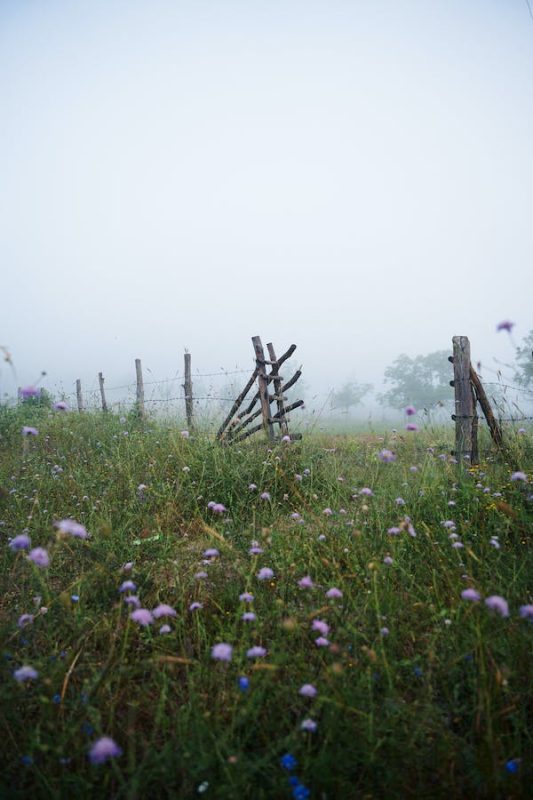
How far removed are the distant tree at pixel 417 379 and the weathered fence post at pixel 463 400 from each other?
68953 millimetres

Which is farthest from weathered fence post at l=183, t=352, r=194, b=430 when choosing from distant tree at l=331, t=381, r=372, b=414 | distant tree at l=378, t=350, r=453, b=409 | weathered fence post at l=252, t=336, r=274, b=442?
distant tree at l=331, t=381, r=372, b=414

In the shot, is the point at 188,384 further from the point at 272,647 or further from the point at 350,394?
the point at 350,394

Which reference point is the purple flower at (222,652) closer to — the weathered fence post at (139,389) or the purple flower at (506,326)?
the purple flower at (506,326)

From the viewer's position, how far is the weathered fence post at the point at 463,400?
19.5ft

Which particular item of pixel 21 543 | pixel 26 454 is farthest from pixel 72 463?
pixel 21 543

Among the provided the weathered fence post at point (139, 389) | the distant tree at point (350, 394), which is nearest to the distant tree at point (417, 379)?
the distant tree at point (350, 394)

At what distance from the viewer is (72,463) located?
19.9 feet

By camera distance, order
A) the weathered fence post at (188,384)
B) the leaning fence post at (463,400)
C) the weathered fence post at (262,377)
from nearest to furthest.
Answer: the leaning fence post at (463,400)
the weathered fence post at (262,377)
the weathered fence post at (188,384)

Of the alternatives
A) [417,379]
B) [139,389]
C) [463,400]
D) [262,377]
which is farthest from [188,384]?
[417,379]

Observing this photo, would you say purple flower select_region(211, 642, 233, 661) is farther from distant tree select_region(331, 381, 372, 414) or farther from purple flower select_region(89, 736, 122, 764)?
distant tree select_region(331, 381, 372, 414)

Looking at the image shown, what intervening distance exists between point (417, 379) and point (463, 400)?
7931 cm

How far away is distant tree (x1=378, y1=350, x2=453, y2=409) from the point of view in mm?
73688

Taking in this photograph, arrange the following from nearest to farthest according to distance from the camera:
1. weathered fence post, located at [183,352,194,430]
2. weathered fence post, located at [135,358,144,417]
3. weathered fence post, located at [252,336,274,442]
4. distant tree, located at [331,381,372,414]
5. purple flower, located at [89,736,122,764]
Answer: purple flower, located at [89,736,122,764]
weathered fence post, located at [252,336,274,442]
weathered fence post, located at [183,352,194,430]
weathered fence post, located at [135,358,144,417]
distant tree, located at [331,381,372,414]

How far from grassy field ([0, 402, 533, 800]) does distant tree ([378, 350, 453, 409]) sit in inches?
2838
